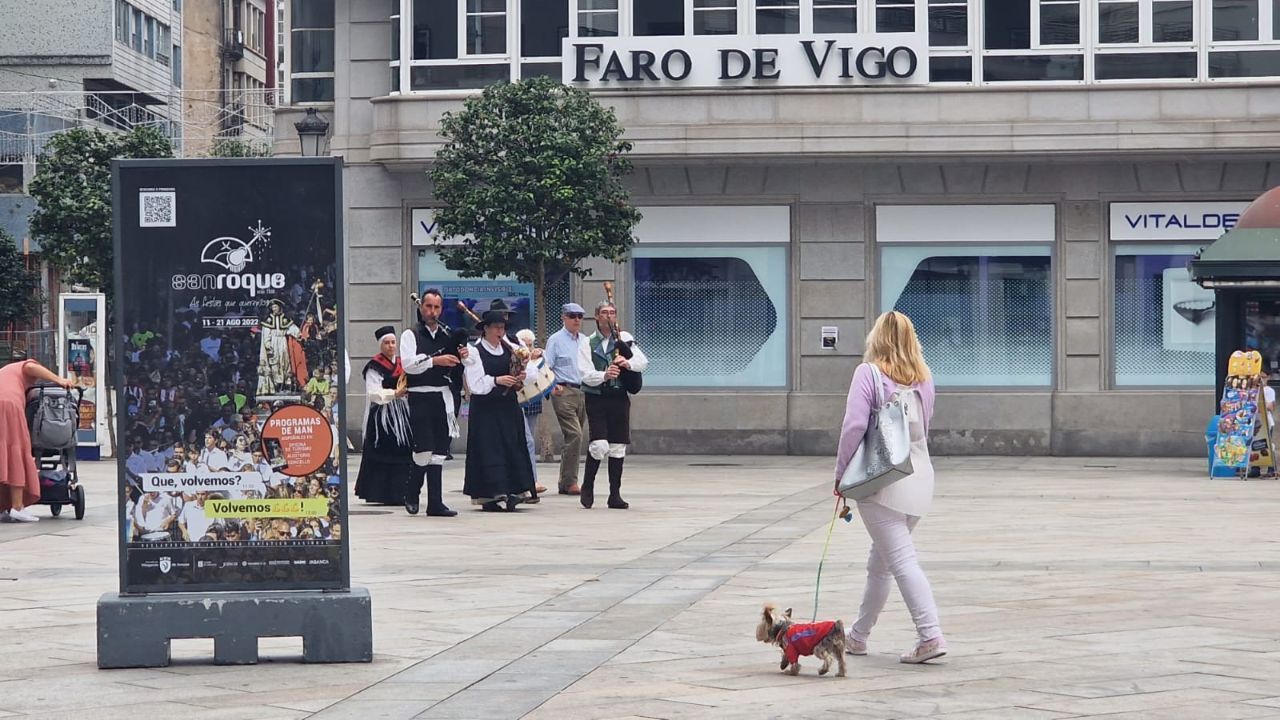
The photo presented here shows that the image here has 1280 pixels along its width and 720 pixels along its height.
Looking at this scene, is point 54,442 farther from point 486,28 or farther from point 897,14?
point 897,14

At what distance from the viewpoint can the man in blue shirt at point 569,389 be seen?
18047 mm

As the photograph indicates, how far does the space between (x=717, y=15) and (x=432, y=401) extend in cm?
1164

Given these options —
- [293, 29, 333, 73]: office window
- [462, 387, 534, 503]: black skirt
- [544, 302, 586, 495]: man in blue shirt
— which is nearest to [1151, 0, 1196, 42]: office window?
[544, 302, 586, 495]: man in blue shirt

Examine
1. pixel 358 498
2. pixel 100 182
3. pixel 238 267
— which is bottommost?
pixel 358 498

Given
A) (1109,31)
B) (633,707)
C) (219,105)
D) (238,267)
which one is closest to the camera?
(633,707)

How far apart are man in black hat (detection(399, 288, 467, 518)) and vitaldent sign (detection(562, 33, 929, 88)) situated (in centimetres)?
1042

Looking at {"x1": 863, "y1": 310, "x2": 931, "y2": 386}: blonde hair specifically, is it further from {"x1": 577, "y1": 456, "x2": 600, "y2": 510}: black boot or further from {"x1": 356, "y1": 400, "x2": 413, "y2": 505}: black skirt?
{"x1": 356, "y1": 400, "x2": 413, "y2": 505}: black skirt

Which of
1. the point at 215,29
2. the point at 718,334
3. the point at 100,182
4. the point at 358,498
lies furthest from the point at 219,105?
the point at 358,498

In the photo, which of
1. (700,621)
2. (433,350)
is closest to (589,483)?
(433,350)

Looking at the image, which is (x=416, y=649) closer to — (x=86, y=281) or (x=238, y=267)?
(x=238, y=267)

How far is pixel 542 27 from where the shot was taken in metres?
26.6

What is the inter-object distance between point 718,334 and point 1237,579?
15.7m

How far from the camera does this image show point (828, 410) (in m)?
26.2

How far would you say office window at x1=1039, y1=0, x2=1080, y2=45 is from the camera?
2588 centimetres
